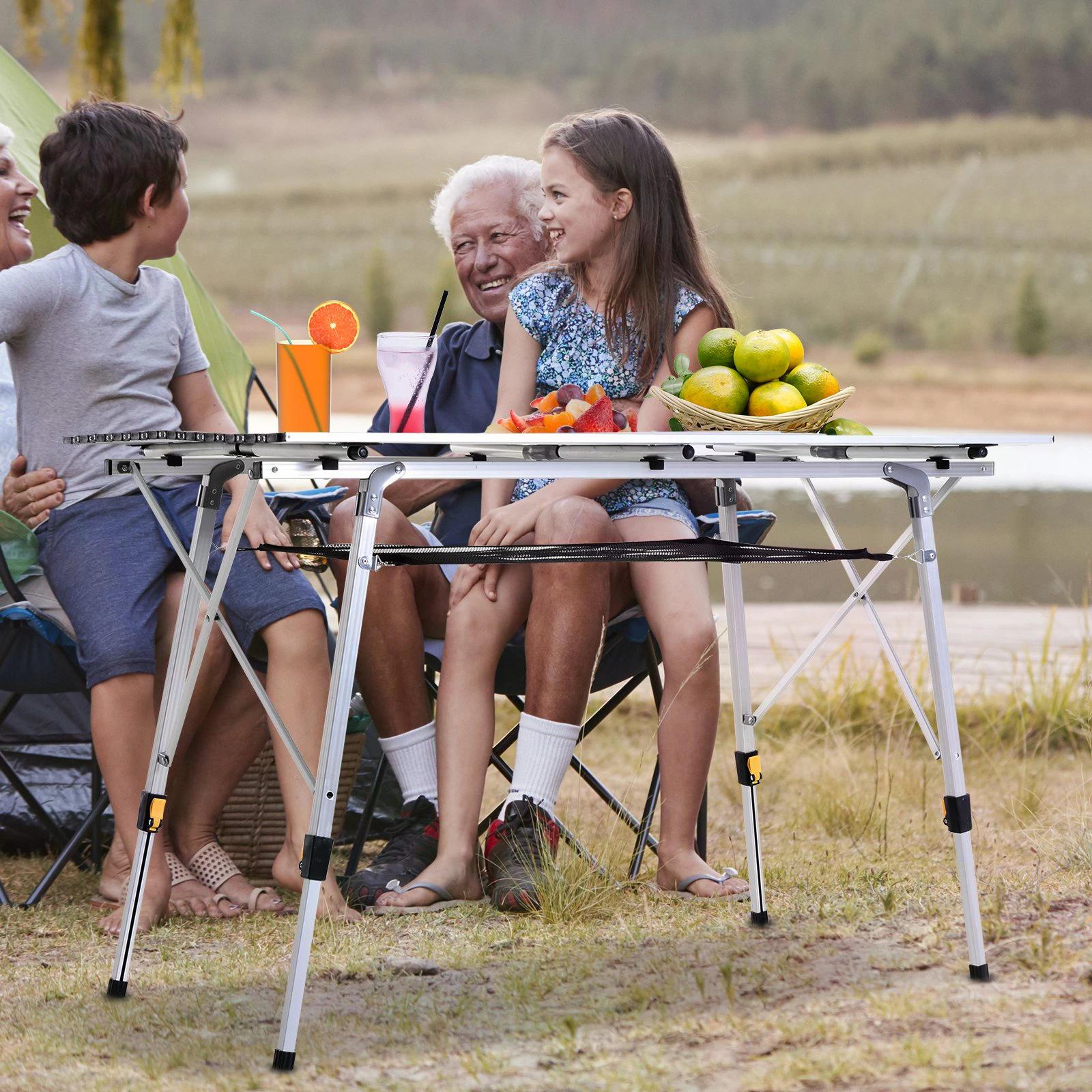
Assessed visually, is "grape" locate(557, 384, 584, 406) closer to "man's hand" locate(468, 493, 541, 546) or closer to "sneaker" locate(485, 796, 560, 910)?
"man's hand" locate(468, 493, 541, 546)

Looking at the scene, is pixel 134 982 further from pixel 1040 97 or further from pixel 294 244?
pixel 1040 97

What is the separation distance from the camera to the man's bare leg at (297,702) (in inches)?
80.0

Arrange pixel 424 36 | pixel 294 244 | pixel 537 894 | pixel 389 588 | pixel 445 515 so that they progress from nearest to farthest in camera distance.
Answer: pixel 537 894, pixel 389 588, pixel 445 515, pixel 294 244, pixel 424 36

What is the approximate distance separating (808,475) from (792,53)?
67506mm

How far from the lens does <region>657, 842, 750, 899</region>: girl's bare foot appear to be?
210 cm

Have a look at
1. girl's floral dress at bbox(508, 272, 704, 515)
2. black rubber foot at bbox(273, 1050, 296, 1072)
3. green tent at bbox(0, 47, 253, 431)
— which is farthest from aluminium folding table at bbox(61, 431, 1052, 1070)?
green tent at bbox(0, 47, 253, 431)

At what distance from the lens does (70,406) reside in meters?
2.09

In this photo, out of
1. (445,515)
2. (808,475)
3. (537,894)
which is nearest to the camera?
(808,475)

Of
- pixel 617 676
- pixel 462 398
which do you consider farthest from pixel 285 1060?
pixel 462 398

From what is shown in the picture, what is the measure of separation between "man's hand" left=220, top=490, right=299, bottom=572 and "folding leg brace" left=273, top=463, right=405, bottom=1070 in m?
0.58

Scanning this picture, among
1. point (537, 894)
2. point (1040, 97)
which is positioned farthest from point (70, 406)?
point (1040, 97)

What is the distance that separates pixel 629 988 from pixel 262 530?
2.63 feet

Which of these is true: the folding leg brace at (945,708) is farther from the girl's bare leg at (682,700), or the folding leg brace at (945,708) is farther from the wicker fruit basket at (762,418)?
the girl's bare leg at (682,700)

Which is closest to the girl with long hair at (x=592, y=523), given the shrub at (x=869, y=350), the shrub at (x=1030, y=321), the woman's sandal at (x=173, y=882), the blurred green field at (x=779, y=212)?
the woman's sandal at (x=173, y=882)
